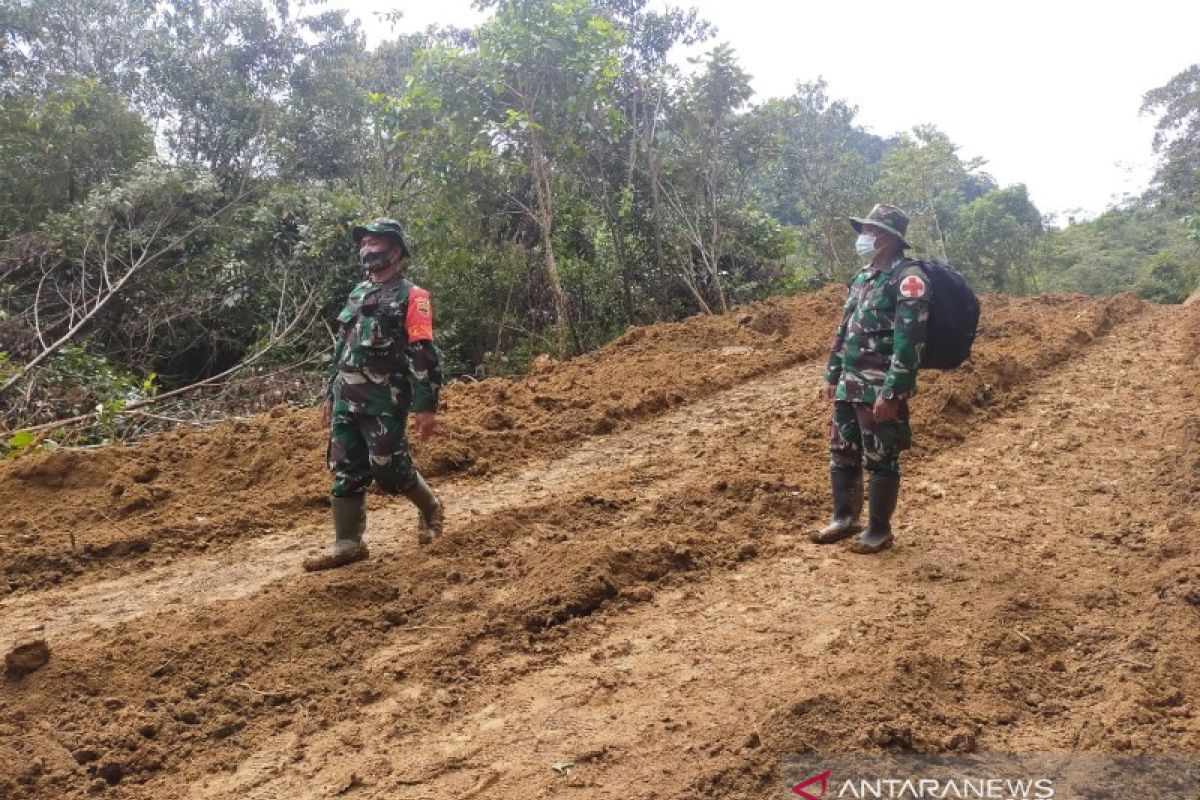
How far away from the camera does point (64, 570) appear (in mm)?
4598

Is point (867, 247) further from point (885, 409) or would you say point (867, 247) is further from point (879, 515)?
point (879, 515)

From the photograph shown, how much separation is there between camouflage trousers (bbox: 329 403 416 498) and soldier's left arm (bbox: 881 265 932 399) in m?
2.32

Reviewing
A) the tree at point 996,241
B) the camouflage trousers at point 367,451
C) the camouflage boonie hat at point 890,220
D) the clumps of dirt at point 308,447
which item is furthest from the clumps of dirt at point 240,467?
the tree at point 996,241

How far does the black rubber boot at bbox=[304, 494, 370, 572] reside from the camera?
13.9 ft

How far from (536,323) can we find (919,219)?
15767mm

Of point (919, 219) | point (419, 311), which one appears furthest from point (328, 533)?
point (919, 219)

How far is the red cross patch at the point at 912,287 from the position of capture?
155 inches

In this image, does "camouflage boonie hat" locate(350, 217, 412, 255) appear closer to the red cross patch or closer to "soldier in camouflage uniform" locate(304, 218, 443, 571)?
"soldier in camouflage uniform" locate(304, 218, 443, 571)

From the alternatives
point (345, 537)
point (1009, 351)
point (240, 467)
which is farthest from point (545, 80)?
point (345, 537)

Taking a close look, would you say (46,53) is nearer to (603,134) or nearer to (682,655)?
(603,134)

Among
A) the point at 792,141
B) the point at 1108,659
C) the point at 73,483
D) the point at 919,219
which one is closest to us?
the point at 1108,659

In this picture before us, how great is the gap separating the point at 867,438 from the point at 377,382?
7.84 ft

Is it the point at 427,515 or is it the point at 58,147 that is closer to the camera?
the point at 427,515

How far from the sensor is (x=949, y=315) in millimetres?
4016
